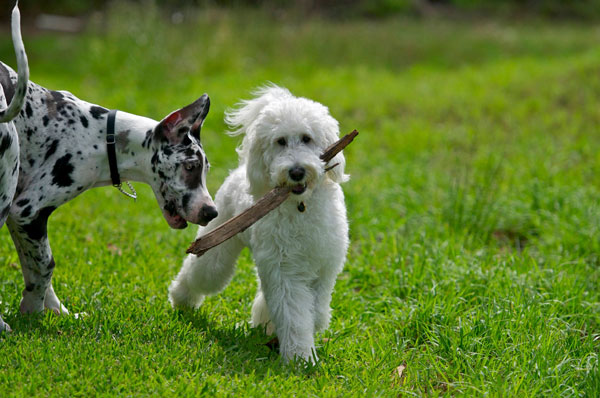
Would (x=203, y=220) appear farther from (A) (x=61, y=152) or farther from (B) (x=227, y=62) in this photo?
(B) (x=227, y=62)

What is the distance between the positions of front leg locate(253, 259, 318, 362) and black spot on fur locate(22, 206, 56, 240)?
1290mm

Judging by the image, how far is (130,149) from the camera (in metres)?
4.10

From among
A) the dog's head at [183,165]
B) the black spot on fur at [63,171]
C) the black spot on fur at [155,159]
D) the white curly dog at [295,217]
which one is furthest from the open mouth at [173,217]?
the black spot on fur at [63,171]

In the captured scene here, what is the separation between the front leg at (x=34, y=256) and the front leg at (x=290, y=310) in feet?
4.22

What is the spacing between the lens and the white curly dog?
4027mm

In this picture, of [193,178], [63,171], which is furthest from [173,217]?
[63,171]

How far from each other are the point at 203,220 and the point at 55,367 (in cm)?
111

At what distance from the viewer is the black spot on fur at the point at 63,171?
396 cm

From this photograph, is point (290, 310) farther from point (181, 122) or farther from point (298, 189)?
point (181, 122)

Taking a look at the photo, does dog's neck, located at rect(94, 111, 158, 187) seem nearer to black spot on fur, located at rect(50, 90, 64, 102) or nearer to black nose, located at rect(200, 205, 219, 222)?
black spot on fur, located at rect(50, 90, 64, 102)

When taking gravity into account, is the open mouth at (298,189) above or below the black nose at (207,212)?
above

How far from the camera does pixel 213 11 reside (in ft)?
47.5

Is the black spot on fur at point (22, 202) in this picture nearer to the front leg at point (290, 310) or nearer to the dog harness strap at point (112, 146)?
the dog harness strap at point (112, 146)

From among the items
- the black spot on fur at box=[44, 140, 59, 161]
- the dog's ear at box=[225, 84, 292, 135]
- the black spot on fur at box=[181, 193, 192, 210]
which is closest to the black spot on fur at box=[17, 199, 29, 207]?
the black spot on fur at box=[44, 140, 59, 161]
